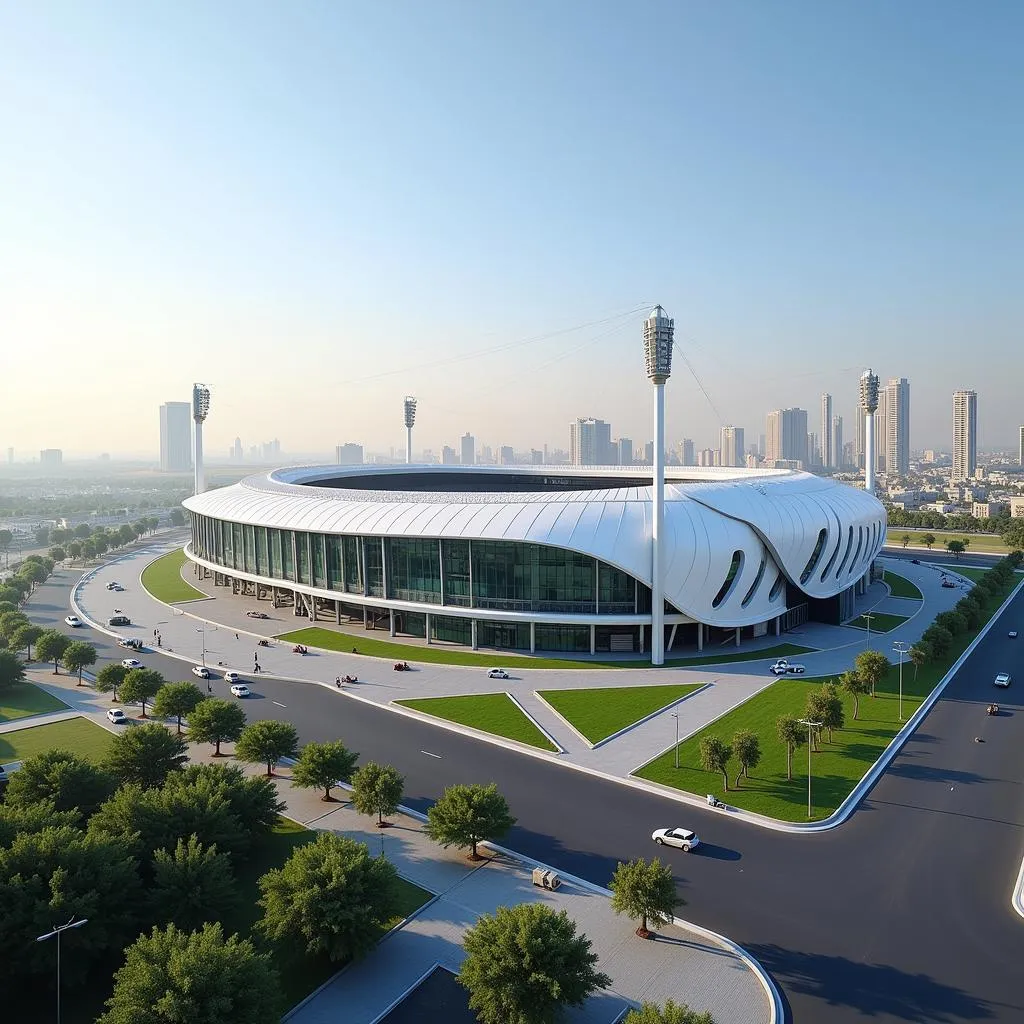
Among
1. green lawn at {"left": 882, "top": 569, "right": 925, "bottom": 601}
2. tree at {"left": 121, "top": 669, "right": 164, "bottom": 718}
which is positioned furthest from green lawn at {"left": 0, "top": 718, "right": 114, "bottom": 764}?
green lawn at {"left": 882, "top": 569, "right": 925, "bottom": 601}

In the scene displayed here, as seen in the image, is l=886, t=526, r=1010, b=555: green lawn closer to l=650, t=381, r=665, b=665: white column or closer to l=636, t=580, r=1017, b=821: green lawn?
l=636, t=580, r=1017, b=821: green lawn

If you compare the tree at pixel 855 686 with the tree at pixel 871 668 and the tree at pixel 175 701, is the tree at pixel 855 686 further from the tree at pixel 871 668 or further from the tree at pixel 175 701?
the tree at pixel 175 701

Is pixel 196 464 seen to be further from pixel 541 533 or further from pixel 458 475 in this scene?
pixel 541 533

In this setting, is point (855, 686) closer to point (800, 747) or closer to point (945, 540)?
point (800, 747)

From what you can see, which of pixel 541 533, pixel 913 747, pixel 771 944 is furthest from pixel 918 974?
pixel 541 533

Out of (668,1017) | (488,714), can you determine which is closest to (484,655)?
(488,714)

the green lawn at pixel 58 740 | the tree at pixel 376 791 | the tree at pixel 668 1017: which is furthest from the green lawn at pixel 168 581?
the tree at pixel 668 1017
